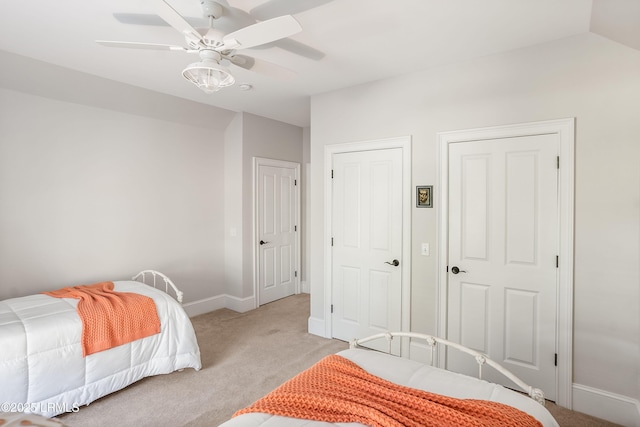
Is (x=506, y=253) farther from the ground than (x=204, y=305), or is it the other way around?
(x=506, y=253)

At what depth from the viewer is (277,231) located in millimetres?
5129

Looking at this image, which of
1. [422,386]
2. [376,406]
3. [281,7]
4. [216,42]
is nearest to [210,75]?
[216,42]

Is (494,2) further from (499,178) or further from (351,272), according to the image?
(351,272)

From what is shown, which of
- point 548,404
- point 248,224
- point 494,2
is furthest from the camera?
point 248,224

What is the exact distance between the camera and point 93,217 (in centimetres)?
358

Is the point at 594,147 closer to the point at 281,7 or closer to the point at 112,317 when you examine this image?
the point at 281,7

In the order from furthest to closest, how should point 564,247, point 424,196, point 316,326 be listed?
point 316,326
point 424,196
point 564,247

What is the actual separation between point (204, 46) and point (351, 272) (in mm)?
2561

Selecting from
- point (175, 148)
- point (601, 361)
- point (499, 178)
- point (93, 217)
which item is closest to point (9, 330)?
point (93, 217)

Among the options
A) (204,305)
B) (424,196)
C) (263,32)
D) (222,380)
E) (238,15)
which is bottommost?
(222,380)

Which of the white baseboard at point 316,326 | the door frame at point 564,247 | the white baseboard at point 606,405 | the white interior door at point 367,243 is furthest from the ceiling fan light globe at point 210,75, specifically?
the white baseboard at point 606,405

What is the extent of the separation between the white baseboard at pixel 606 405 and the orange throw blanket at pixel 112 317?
10.8 ft

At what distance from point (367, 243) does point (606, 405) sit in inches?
85.1

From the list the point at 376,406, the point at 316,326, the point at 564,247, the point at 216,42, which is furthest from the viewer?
the point at 316,326
